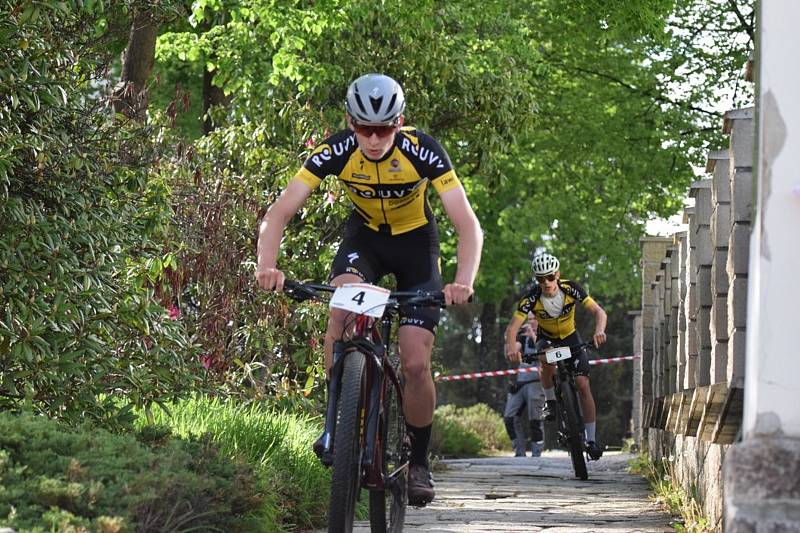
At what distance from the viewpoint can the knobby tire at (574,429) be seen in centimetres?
1286

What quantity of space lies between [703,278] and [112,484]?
4.49 meters

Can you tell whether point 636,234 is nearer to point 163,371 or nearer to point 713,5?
point 713,5

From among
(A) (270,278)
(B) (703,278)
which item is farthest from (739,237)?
(A) (270,278)

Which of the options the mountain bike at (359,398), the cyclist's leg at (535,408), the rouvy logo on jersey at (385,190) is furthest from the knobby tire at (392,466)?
the cyclist's leg at (535,408)

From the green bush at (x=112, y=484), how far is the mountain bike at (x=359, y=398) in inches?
22.7

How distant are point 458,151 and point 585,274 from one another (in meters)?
9.45

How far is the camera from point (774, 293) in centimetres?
506

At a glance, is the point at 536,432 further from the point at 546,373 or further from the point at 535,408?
the point at 546,373

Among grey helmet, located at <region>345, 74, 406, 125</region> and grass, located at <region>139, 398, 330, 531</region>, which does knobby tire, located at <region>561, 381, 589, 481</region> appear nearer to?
grass, located at <region>139, 398, 330, 531</region>

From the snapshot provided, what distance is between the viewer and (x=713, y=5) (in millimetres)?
25734

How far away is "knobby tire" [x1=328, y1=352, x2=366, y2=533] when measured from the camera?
5844 mm

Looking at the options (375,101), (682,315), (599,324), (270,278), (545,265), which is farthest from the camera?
(599,324)

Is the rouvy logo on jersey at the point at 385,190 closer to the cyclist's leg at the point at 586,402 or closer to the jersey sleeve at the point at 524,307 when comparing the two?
the jersey sleeve at the point at 524,307

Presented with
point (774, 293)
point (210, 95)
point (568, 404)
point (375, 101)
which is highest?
point (210, 95)
